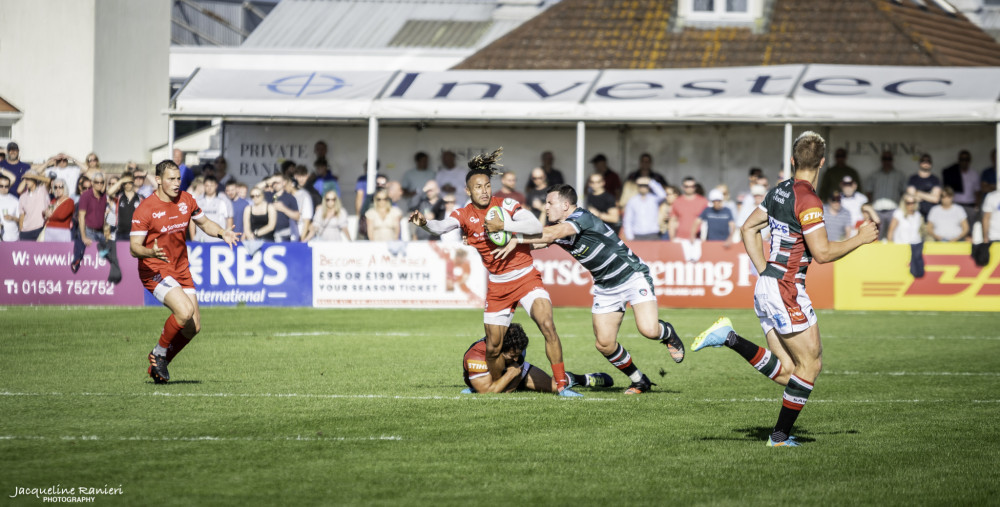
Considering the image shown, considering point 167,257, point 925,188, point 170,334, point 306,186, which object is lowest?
point 170,334

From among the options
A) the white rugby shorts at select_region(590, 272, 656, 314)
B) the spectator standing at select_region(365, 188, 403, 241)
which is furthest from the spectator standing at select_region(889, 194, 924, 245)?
the white rugby shorts at select_region(590, 272, 656, 314)

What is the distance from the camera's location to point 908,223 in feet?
70.1

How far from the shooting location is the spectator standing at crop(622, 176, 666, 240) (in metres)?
21.4

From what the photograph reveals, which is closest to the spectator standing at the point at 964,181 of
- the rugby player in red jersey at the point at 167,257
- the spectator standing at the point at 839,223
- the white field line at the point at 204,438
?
the spectator standing at the point at 839,223

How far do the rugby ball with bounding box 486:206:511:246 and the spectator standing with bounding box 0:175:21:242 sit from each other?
14.7 metres

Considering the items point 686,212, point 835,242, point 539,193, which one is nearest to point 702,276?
point 686,212

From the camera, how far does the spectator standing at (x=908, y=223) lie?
21328 mm

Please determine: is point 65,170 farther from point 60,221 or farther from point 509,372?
point 509,372

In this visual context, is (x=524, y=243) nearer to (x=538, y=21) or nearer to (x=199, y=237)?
(x=199, y=237)

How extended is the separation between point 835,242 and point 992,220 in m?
14.6

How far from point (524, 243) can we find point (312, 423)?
2.51 meters

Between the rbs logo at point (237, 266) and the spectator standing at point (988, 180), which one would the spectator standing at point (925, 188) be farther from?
the rbs logo at point (237, 266)

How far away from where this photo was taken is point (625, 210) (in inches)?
854

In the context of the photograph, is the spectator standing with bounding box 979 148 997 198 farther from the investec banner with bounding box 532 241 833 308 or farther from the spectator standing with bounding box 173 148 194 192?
the spectator standing with bounding box 173 148 194 192
